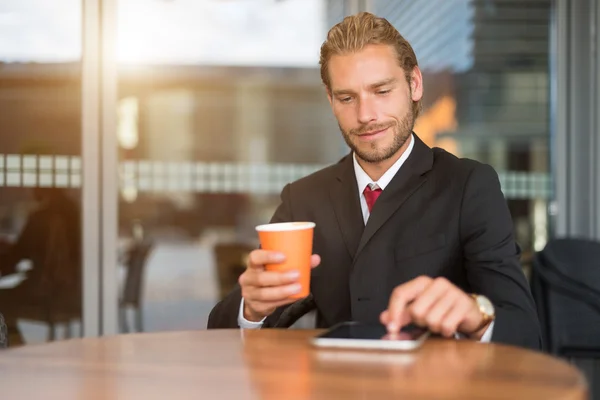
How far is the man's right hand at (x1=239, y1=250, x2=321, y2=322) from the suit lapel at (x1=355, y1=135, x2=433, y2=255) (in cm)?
41

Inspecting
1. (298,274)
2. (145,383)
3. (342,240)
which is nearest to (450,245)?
(342,240)

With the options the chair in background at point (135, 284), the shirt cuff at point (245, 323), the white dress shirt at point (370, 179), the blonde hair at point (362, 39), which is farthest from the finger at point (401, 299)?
the chair in background at point (135, 284)

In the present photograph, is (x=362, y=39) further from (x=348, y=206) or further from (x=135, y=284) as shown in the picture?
(x=135, y=284)

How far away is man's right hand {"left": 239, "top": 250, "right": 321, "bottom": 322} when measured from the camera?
4.15 feet

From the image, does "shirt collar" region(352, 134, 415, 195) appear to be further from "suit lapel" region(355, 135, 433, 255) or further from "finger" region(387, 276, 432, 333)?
"finger" region(387, 276, 432, 333)

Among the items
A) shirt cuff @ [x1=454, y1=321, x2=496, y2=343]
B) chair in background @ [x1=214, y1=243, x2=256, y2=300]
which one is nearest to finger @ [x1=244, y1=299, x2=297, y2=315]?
shirt cuff @ [x1=454, y1=321, x2=496, y2=343]

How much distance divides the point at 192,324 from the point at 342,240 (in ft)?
10.9

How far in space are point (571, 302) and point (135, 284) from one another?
255cm

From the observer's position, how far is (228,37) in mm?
4949

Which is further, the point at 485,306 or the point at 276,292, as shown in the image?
the point at 485,306

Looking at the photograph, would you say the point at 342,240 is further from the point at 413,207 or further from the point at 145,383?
the point at 145,383

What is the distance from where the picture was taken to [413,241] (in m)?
1.74

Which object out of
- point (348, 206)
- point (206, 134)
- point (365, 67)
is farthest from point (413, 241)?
point (206, 134)

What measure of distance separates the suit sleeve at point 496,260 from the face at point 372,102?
0.69 feet
